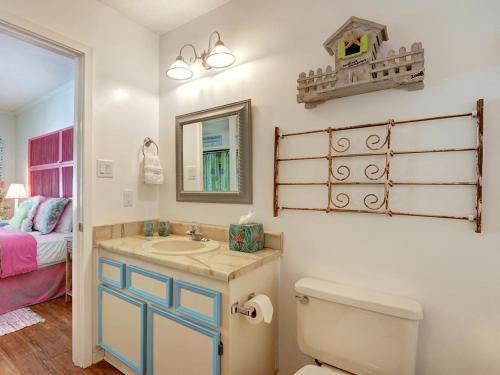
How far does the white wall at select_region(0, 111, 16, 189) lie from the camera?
4453mm

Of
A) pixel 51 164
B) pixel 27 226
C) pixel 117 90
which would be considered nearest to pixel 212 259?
pixel 117 90

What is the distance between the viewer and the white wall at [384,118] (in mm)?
1039

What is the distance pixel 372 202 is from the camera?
4.12 ft

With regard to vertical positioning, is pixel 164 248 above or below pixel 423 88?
below

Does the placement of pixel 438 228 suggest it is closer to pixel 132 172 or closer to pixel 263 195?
pixel 263 195

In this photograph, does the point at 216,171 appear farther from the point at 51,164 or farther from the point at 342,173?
the point at 51,164

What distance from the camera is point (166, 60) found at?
2.08 m

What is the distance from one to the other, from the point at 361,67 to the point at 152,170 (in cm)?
148

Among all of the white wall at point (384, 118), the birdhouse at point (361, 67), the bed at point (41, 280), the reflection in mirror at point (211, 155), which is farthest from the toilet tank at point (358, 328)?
the bed at point (41, 280)

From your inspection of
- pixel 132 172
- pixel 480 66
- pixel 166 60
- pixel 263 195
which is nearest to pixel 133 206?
pixel 132 172

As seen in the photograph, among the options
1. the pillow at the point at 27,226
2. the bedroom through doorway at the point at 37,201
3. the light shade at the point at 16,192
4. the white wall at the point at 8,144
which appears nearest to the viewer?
the bedroom through doorway at the point at 37,201

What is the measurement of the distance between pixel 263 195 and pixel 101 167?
1.08 m

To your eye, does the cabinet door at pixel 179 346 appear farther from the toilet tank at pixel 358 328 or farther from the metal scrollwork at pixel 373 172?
the metal scrollwork at pixel 373 172

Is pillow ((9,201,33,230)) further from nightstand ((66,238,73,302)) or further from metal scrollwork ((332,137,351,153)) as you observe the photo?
metal scrollwork ((332,137,351,153))
